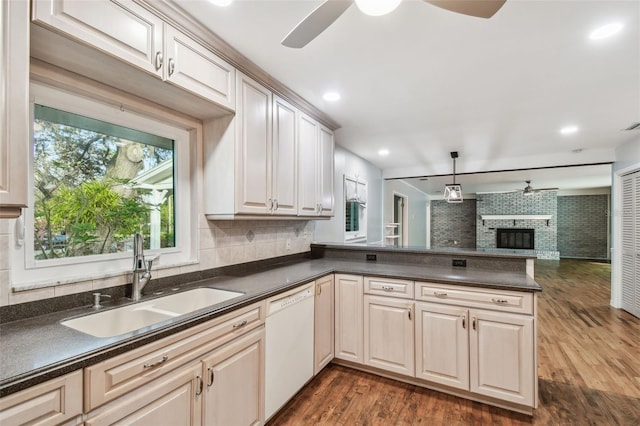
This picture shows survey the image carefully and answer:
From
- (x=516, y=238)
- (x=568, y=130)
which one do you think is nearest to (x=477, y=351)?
(x=568, y=130)

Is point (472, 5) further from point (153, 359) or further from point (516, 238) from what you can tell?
point (516, 238)

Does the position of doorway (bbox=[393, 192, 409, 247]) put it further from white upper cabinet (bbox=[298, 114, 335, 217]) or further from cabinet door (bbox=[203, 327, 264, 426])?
cabinet door (bbox=[203, 327, 264, 426])

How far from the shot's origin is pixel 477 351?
2.18 m

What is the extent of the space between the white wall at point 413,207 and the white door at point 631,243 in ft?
11.5

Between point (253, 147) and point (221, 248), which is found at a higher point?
point (253, 147)

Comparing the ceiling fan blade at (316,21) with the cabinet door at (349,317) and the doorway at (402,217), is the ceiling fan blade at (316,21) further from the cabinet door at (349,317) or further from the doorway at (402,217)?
the doorway at (402,217)

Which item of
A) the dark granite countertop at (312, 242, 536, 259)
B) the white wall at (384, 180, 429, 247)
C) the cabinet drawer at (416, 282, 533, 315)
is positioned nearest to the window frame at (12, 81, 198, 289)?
the dark granite countertop at (312, 242, 536, 259)

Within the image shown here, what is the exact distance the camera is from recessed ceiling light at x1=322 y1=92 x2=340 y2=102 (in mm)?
2605

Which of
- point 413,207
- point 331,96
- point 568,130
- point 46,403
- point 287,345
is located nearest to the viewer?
point 46,403

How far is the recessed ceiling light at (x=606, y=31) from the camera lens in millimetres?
1660

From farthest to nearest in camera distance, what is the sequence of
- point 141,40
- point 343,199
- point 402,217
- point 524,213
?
point 524,213 → point 402,217 → point 343,199 → point 141,40

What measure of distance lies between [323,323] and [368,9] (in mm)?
2210

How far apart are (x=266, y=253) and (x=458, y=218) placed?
10.3 m

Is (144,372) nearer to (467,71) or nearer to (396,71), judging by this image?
(396,71)
